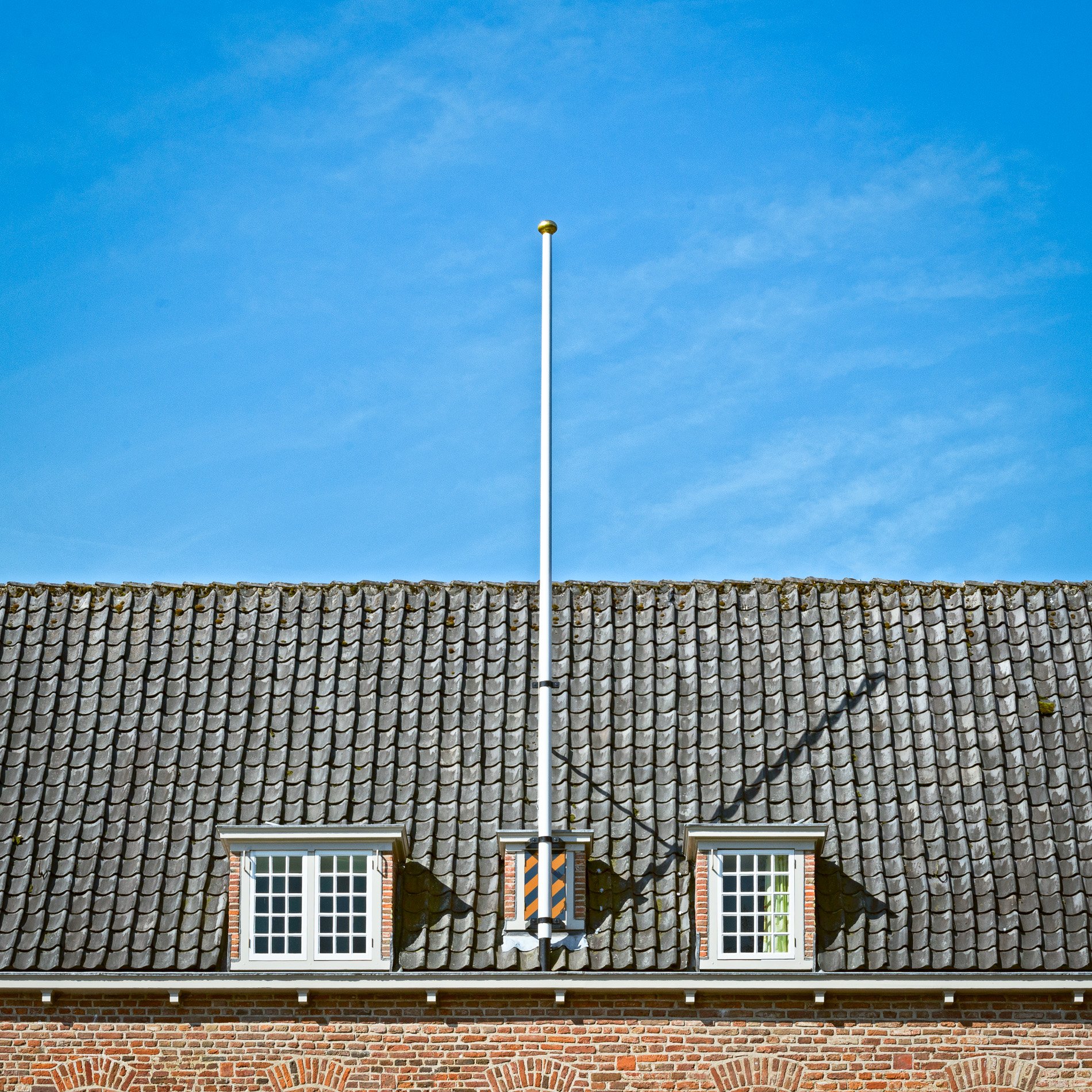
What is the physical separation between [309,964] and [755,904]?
5099mm

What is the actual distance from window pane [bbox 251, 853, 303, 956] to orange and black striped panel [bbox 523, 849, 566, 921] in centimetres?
260

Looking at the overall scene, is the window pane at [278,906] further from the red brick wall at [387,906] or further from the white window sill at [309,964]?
the red brick wall at [387,906]

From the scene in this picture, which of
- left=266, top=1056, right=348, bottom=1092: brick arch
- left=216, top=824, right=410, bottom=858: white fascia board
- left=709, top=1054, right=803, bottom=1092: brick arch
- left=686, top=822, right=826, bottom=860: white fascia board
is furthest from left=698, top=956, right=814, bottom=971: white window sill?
left=266, top=1056, right=348, bottom=1092: brick arch

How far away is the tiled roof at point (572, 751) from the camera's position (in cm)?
1869

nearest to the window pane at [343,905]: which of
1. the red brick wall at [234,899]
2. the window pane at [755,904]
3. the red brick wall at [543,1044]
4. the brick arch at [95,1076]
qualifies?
the red brick wall at [543,1044]

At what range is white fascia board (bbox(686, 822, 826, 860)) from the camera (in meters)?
18.6

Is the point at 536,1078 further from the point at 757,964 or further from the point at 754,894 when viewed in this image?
the point at 754,894

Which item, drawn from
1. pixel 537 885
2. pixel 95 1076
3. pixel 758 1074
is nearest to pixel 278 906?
pixel 95 1076

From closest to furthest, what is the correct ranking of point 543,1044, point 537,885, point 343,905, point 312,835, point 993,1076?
point 993,1076
point 543,1044
point 537,885
point 312,835
point 343,905

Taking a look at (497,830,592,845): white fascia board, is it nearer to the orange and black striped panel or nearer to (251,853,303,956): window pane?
the orange and black striped panel

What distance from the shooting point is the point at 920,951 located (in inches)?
720

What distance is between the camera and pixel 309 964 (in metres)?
18.4

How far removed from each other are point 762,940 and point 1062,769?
4.44 metres

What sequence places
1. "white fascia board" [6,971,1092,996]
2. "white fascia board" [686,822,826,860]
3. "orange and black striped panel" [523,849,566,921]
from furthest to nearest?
"white fascia board" [686,822,826,860] < "orange and black striped panel" [523,849,566,921] < "white fascia board" [6,971,1092,996]
